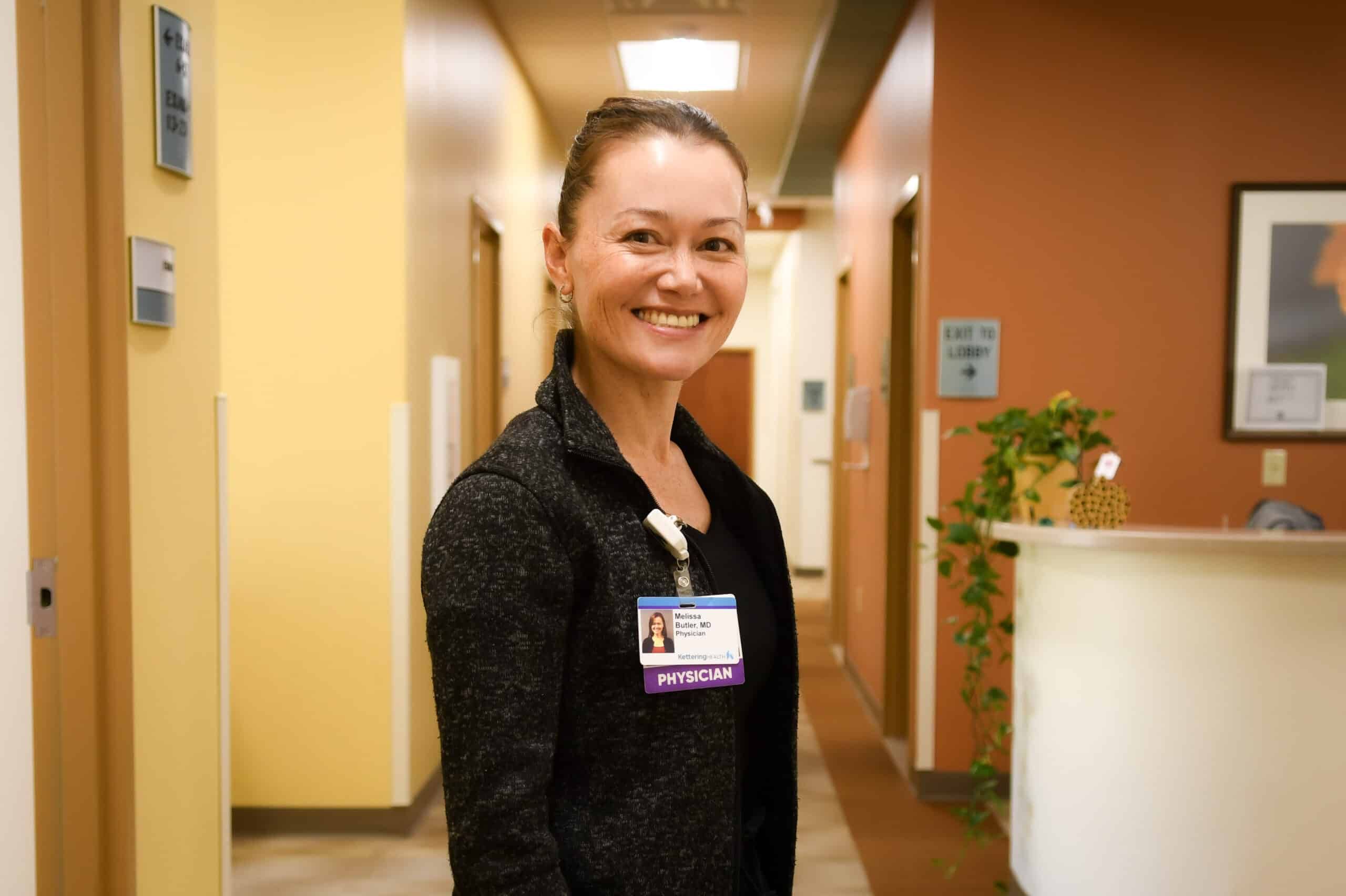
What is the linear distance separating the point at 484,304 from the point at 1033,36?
8.88 feet

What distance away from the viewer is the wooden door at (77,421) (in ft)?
5.65

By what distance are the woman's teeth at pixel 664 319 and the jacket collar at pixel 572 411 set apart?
98mm

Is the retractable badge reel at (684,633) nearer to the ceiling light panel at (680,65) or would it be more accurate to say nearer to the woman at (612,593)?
the woman at (612,593)

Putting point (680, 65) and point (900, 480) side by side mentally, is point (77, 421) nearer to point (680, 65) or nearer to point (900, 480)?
point (900, 480)

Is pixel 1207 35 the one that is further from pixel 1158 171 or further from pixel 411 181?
pixel 411 181

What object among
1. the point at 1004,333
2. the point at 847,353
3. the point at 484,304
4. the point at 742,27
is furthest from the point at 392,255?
the point at 847,353

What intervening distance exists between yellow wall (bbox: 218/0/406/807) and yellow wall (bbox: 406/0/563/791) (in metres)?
0.10

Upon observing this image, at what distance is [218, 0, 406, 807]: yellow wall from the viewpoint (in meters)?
3.41

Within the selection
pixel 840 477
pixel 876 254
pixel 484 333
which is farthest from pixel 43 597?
pixel 840 477

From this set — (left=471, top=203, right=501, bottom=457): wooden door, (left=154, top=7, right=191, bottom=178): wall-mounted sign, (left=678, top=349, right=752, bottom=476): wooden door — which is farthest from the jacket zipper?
(left=678, top=349, right=752, bottom=476): wooden door

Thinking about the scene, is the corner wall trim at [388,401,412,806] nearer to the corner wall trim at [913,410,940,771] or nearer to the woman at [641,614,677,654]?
the corner wall trim at [913,410,940,771]

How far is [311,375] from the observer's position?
346cm

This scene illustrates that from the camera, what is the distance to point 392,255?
342 cm

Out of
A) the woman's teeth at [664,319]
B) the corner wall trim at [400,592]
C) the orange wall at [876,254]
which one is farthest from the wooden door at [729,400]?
the woman's teeth at [664,319]
